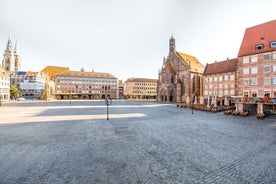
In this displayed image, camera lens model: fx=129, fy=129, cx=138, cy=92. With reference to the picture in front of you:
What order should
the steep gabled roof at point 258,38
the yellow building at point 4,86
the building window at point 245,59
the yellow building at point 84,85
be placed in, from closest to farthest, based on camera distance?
1. the steep gabled roof at point 258,38
2. the building window at point 245,59
3. the yellow building at point 4,86
4. the yellow building at point 84,85

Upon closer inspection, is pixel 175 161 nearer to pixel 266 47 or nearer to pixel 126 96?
pixel 266 47

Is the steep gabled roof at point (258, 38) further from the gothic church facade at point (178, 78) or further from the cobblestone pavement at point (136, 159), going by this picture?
the cobblestone pavement at point (136, 159)

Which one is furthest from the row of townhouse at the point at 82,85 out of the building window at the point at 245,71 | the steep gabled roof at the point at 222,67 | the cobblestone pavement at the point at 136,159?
the cobblestone pavement at the point at 136,159

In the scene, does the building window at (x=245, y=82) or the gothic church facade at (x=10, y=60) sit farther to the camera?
the gothic church facade at (x=10, y=60)

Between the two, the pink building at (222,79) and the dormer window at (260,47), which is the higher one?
the dormer window at (260,47)

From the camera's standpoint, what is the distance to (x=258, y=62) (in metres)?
27.2

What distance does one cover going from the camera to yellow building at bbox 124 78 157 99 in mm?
87750

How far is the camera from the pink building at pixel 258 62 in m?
25.7

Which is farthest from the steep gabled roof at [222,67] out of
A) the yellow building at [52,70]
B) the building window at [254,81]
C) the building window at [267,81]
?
the yellow building at [52,70]

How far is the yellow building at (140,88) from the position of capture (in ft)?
288

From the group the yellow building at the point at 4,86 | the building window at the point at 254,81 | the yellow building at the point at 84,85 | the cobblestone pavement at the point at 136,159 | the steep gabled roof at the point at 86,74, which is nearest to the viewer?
the cobblestone pavement at the point at 136,159

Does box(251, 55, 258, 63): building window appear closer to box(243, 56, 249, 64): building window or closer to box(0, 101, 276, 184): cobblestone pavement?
box(243, 56, 249, 64): building window

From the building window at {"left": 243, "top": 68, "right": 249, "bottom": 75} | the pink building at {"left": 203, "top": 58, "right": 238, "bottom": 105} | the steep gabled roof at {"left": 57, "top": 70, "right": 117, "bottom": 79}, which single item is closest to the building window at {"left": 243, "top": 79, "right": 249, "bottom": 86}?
the building window at {"left": 243, "top": 68, "right": 249, "bottom": 75}

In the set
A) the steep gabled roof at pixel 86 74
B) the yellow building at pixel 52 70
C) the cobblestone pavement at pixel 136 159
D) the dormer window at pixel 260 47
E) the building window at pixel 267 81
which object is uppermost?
the yellow building at pixel 52 70
